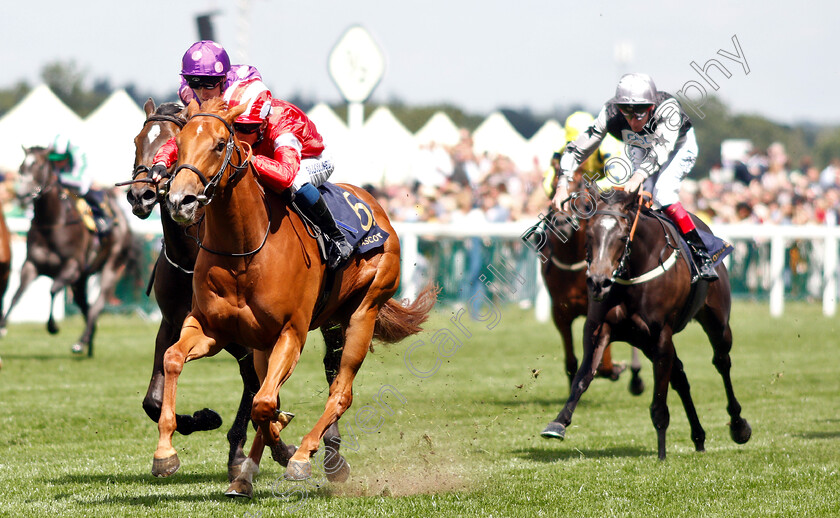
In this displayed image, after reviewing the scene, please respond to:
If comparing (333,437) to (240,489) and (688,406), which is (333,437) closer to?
(240,489)

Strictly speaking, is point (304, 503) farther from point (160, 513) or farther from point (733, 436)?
point (733, 436)

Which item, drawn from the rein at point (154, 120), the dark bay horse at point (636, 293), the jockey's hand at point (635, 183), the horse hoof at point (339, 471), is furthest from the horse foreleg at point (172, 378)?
the jockey's hand at point (635, 183)

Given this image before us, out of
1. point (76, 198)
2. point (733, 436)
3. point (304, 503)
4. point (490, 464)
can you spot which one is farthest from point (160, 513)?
point (76, 198)

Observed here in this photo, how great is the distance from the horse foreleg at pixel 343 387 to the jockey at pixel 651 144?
5.07ft

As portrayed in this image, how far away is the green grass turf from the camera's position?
5.22 meters

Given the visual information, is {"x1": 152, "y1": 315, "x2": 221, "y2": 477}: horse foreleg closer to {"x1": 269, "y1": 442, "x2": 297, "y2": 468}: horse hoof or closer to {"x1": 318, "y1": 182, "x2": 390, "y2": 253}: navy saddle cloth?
{"x1": 269, "y1": 442, "x2": 297, "y2": 468}: horse hoof

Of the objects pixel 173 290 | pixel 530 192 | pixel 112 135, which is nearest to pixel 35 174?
pixel 173 290

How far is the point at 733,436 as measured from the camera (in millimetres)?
7125

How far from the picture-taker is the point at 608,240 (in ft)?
20.9

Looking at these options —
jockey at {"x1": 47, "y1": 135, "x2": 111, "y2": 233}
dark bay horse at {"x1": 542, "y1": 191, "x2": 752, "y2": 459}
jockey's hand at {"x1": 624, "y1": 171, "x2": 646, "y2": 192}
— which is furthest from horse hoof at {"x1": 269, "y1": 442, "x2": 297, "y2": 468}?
jockey at {"x1": 47, "y1": 135, "x2": 111, "y2": 233}

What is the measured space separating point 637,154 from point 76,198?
743 cm

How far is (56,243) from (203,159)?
8.17 m

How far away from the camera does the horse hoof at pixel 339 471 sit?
19.2 ft

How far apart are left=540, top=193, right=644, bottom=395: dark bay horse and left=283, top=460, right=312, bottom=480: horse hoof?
152 inches
